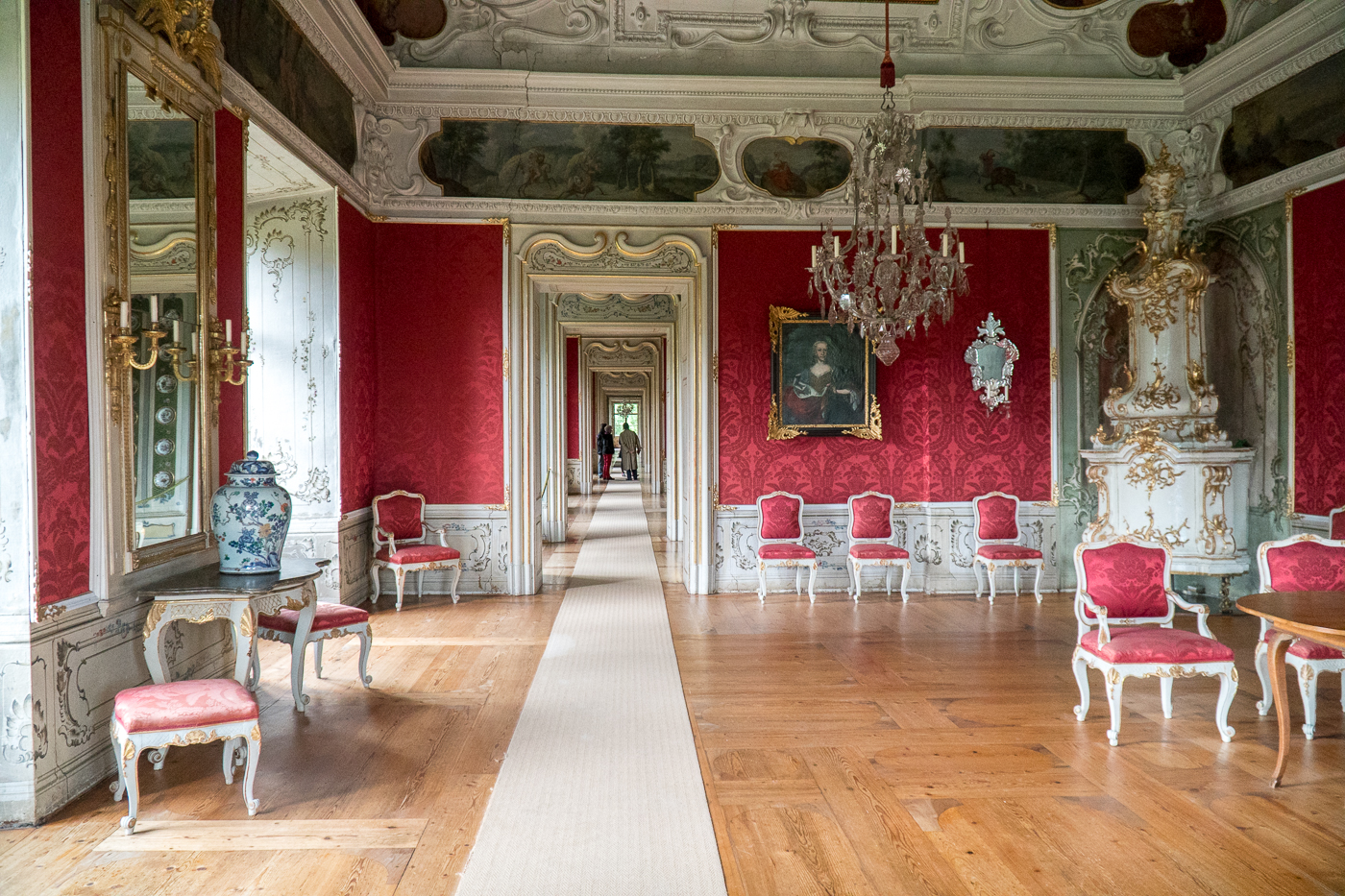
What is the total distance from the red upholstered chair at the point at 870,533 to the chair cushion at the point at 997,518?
768 mm

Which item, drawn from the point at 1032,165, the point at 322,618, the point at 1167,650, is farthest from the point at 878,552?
the point at 322,618

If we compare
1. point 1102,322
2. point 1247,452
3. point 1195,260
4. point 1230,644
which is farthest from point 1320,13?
point 1230,644

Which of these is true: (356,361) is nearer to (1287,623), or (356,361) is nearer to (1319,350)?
(1287,623)

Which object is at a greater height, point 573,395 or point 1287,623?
point 573,395

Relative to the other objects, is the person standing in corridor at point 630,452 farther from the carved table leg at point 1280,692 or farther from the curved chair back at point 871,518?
the carved table leg at point 1280,692

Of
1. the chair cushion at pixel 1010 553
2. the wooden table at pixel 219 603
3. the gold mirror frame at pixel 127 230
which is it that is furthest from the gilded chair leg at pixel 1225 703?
the gold mirror frame at pixel 127 230

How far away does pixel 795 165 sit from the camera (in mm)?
8406

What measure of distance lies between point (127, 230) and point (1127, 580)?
5.31 m

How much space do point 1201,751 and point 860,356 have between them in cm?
495

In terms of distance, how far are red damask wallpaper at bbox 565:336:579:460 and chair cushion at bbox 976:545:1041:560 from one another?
32.8 ft

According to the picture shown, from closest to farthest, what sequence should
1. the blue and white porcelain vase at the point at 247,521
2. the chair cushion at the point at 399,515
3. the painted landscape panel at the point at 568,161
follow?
the blue and white porcelain vase at the point at 247,521 < the chair cushion at the point at 399,515 < the painted landscape panel at the point at 568,161

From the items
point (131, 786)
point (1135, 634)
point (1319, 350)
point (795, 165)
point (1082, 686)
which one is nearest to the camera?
point (131, 786)

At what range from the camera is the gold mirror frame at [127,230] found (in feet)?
12.4

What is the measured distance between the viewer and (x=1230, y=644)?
20.6 feet
